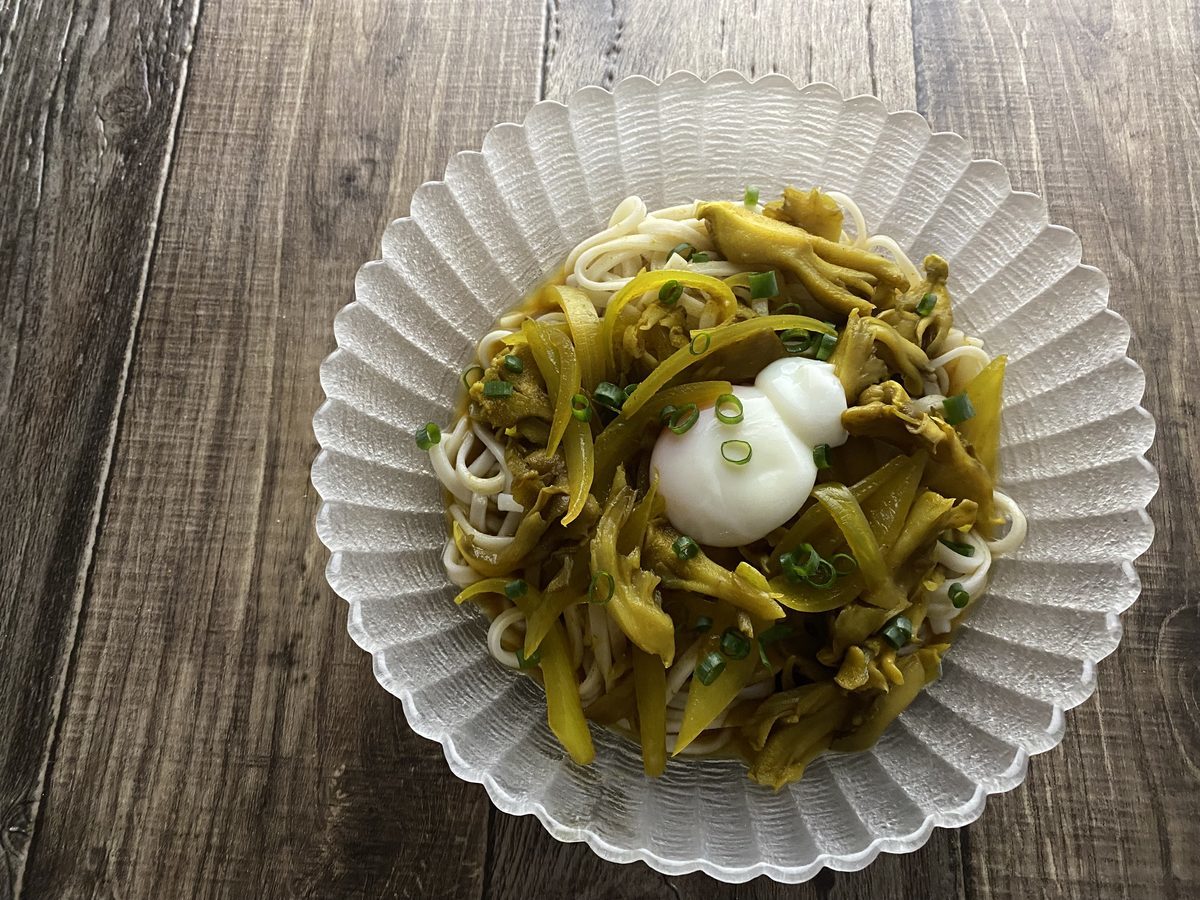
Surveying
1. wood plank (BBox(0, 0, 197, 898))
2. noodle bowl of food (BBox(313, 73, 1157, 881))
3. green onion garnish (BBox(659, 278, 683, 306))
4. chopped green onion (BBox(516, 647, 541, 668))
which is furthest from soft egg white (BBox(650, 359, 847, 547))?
wood plank (BBox(0, 0, 197, 898))

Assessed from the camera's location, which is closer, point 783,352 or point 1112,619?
point 1112,619

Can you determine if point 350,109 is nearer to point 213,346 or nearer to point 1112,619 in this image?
point 213,346

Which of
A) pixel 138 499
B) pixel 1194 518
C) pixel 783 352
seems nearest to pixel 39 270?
pixel 138 499

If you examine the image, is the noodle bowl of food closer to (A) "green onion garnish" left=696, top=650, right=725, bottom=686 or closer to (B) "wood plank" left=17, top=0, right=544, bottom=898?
(A) "green onion garnish" left=696, top=650, right=725, bottom=686

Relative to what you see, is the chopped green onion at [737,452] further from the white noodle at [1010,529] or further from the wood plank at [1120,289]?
the wood plank at [1120,289]

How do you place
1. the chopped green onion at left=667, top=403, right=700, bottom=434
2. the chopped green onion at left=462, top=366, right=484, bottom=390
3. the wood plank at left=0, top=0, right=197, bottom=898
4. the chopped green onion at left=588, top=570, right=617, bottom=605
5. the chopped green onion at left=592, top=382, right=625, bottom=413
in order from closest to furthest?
1. the chopped green onion at left=588, top=570, right=617, bottom=605
2. the chopped green onion at left=667, top=403, right=700, bottom=434
3. the chopped green onion at left=592, top=382, right=625, bottom=413
4. the chopped green onion at left=462, top=366, right=484, bottom=390
5. the wood plank at left=0, top=0, right=197, bottom=898

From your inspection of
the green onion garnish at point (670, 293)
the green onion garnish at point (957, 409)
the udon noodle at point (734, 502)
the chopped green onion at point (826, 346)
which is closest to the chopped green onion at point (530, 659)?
the udon noodle at point (734, 502)
